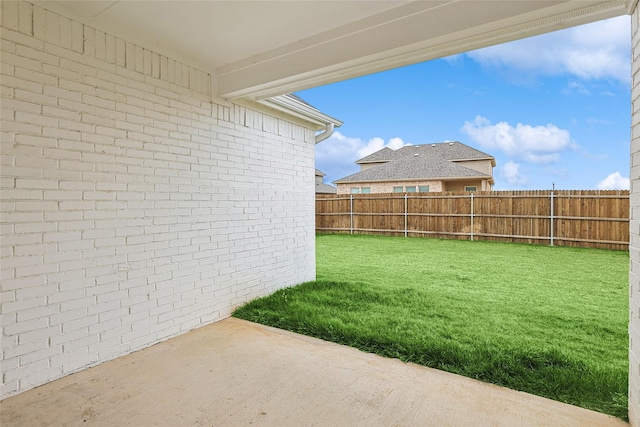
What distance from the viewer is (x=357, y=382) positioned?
2361 millimetres

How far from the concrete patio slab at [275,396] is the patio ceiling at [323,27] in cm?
246

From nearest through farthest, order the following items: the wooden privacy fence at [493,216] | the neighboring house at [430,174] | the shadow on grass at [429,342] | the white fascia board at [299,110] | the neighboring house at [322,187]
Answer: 1. the shadow on grass at [429,342]
2. the white fascia board at [299,110]
3. the wooden privacy fence at [493,216]
4. the neighboring house at [430,174]
5. the neighboring house at [322,187]

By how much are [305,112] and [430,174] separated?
1384 centimetres

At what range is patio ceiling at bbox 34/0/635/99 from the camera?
83.9 inches

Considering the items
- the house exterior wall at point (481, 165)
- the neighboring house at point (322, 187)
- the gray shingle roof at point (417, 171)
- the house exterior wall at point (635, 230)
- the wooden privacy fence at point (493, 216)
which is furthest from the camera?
the neighboring house at point (322, 187)

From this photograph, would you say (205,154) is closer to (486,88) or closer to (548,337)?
(548,337)

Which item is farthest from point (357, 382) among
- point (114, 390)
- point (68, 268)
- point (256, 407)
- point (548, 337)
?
point (68, 268)

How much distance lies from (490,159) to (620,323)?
1839 cm

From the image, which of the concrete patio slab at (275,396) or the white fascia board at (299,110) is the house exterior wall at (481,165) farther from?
the concrete patio slab at (275,396)

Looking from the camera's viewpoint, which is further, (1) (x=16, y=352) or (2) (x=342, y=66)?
(2) (x=342, y=66)

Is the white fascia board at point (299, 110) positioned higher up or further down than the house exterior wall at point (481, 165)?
further down

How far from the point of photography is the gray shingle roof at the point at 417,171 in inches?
656

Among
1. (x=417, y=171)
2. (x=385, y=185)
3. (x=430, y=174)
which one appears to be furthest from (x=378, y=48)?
(x=385, y=185)

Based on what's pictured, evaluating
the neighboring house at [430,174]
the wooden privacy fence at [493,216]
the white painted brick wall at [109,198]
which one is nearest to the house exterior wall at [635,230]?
the white painted brick wall at [109,198]
